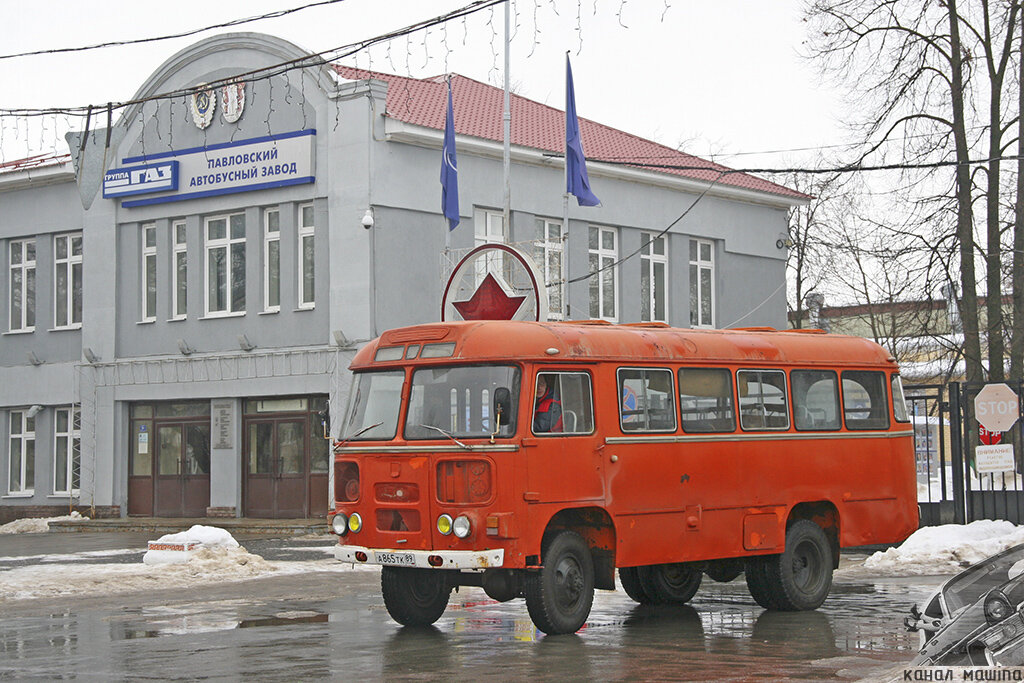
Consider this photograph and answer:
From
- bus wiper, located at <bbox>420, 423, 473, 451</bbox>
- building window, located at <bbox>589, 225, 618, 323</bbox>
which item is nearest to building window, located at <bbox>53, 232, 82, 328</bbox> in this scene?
building window, located at <bbox>589, 225, 618, 323</bbox>

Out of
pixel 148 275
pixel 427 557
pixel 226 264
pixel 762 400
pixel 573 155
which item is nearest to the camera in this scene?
pixel 427 557

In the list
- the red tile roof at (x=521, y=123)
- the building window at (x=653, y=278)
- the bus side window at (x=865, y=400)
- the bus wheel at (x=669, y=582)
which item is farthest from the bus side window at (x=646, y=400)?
the building window at (x=653, y=278)

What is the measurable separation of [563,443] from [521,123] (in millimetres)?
22971

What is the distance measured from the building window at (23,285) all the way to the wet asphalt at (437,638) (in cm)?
1997

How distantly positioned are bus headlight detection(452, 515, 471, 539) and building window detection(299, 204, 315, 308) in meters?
18.2

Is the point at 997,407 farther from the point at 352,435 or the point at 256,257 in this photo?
the point at 256,257

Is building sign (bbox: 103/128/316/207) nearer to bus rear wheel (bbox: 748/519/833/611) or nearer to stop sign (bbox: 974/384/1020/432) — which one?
stop sign (bbox: 974/384/1020/432)

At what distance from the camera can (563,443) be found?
43.6 feet

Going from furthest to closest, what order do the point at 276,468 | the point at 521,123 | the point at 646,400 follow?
the point at 521,123, the point at 276,468, the point at 646,400

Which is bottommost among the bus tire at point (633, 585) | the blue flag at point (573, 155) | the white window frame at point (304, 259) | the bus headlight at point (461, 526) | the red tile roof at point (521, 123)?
the bus tire at point (633, 585)

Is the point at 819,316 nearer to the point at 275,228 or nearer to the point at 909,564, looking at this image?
the point at 275,228

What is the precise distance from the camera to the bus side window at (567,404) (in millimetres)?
13266

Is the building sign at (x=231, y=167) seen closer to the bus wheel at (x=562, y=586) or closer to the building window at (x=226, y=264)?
the building window at (x=226, y=264)

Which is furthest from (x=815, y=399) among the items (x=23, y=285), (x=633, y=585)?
(x=23, y=285)
